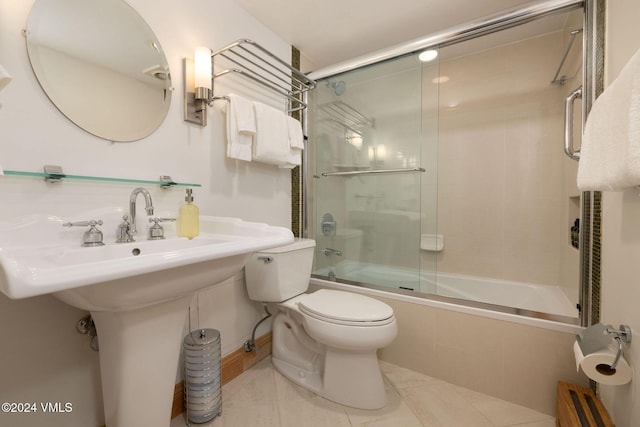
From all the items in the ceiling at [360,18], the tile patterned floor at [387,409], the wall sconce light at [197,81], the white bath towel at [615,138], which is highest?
the ceiling at [360,18]

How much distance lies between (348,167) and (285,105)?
586 mm

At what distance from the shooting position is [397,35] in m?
1.79

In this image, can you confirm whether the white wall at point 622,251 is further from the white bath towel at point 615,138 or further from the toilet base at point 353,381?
the toilet base at point 353,381

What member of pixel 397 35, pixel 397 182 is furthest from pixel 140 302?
pixel 397 35

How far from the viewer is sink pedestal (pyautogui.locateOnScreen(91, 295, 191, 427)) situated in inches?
31.0

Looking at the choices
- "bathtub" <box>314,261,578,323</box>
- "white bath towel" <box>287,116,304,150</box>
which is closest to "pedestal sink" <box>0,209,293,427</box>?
"white bath towel" <box>287,116,304,150</box>

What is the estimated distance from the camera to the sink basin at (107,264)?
451mm

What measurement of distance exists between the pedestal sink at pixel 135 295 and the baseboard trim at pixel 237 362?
1.11ft

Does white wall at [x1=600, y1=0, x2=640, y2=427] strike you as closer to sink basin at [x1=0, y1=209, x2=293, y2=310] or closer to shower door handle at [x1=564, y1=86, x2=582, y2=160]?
shower door handle at [x1=564, y1=86, x2=582, y2=160]

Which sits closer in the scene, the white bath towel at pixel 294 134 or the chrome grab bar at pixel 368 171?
the white bath towel at pixel 294 134

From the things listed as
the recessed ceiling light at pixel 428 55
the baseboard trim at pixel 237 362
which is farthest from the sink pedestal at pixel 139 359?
the recessed ceiling light at pixel 428 55

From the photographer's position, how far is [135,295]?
655 millimetres

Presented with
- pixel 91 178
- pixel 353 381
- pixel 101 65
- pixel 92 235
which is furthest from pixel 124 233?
pixel 353 381

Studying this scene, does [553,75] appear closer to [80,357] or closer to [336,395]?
[336,395]
